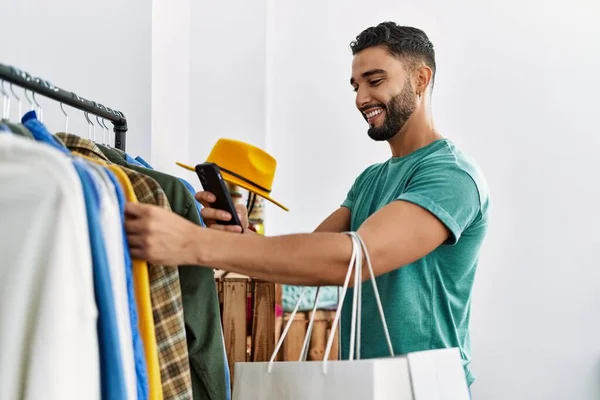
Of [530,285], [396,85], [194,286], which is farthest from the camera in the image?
[530,285]

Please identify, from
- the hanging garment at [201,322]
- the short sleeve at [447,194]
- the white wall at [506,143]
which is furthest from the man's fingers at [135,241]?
the white wall at [506,143]

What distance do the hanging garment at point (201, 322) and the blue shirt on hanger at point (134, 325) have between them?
237mm

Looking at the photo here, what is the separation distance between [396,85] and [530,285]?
6.18ft

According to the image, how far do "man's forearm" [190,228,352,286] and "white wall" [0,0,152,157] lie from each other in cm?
83

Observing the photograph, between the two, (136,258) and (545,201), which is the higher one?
(545,201)

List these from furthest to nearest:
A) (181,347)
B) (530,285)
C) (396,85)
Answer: (530,285) < (396,85) < (181,347)

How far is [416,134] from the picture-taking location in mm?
1686

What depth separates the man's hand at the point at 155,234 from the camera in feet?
3.23

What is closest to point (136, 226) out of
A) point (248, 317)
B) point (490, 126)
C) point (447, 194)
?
point (447, 194)

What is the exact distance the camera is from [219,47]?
3342mm

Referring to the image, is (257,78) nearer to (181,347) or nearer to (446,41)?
(446,41)

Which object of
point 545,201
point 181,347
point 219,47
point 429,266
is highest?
point 219,47

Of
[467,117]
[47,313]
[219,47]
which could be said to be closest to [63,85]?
[47,313]

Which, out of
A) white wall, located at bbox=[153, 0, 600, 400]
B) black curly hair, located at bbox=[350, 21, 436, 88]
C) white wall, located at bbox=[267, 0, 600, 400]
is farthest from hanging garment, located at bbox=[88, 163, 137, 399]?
white wall, located at bbox=[267, 0, 600, 400]
